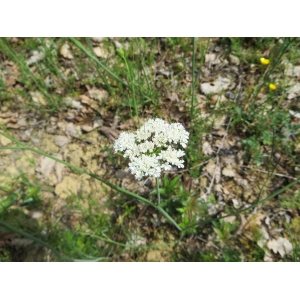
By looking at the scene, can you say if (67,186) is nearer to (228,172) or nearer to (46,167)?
(46,167)

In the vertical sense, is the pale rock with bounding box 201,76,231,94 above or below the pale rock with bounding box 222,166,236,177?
above

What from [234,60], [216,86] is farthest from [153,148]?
[234,60]

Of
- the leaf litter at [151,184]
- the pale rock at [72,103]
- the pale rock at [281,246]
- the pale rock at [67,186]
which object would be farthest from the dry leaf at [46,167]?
the pale rock at [281,246]

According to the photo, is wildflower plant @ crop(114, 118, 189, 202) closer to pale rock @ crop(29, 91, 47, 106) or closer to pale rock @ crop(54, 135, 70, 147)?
pale rock @ crop(54, 135, 70, 147)

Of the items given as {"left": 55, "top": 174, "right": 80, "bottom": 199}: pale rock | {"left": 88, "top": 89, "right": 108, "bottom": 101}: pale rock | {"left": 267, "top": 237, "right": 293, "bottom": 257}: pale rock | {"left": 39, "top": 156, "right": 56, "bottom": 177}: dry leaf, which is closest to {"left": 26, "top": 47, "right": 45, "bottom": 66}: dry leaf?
{"left": 88, "top": 89, "right": 108, "bottom": 101}: pale rock

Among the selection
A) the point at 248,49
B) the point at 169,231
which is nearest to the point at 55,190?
the point at 169,231

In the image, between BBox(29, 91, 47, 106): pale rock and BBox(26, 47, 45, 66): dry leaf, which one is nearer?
BBox(29, 91, 47, 106): pale rock

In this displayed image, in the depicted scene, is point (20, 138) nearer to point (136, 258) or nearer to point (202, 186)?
point (136, 258)

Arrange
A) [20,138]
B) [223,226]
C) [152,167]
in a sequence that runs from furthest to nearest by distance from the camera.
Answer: [20,138], [223,226], [152,167]
